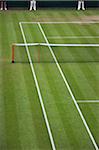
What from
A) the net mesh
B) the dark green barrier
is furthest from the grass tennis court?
the dark green barrier

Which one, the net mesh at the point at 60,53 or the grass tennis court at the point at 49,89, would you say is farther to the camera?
the net mesh at the point at 60,53

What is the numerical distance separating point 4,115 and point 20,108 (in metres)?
0.81

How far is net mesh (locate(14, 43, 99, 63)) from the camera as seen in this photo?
66.9ft

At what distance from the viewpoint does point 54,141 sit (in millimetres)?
12781

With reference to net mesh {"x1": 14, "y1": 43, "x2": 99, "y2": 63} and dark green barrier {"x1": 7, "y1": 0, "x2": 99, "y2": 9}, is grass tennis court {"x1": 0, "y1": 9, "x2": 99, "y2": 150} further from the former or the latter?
dark green barrier {"x1": 7, "y1": 0, "x2": 99, "y2": 9}

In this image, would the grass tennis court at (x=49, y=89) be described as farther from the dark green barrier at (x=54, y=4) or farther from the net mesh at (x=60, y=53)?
the dark green barrier at (x=54, y=4)

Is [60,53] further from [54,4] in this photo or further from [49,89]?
[54,4]

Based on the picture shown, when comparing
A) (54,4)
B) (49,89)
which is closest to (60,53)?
(49,89)

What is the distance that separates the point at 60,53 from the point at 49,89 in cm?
493

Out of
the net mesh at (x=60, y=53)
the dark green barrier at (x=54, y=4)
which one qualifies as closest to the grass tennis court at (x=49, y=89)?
the net mesh at (x=60, y=53)

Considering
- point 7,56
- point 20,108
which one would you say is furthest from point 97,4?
point 20,108

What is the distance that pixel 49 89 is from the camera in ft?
55.3

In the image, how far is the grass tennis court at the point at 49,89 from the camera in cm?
1306

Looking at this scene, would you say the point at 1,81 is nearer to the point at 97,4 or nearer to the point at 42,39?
the point at 42,39
